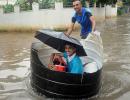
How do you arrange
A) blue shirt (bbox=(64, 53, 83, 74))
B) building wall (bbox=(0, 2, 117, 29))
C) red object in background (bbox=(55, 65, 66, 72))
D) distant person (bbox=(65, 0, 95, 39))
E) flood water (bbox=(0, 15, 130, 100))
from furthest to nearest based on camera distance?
building wall (bbox=(0, 2, 117, 29))
distant person (bbox=(65, 0, 95, 39))
flood water (bbox=(0, 15, 130, 100))
red object in background (bbox=(55, 65, 66, 72))
blue shirt (bbox=(64, 53, 83, 74))

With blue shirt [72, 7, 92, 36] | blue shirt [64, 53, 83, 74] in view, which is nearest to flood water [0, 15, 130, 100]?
blue shirt [64, 53, 83, 74]

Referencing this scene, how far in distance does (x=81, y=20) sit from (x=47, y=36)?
213cm

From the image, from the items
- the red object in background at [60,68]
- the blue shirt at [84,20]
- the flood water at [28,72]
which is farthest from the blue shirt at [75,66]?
the blue shirt at [84,20]

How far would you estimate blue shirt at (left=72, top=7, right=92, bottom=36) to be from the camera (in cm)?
913

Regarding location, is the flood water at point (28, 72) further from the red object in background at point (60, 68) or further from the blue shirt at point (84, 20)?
the blue shirt at point (84, 20)

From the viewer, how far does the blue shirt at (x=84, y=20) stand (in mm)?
9133

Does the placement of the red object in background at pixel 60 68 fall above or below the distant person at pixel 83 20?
below

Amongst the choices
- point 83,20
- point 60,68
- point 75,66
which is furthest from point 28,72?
point 75,66

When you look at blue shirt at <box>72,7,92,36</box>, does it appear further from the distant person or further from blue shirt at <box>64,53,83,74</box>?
blue shirt at <box>64,53,83,74</box>

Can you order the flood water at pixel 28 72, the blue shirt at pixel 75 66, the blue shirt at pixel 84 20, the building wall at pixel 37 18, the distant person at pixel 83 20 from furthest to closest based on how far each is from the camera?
the building wall at pixel 37 18 → the blue shirt at pixel 84 20 → the distant person at pixel 83 20 → the flood water at pixel 28 72 → the blue shirt at pixel 75 66

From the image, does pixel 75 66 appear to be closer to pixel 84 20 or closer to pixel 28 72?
pixel 84 20

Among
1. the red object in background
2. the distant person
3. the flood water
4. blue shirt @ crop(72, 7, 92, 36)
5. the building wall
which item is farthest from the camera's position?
the building wall

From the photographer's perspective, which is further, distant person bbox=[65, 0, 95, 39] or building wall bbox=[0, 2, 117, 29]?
building wall bbox=[0, 2, 117, 29]

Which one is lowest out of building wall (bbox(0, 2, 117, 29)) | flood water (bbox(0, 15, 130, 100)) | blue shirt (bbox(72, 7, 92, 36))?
flood water (bbox(0, 15, 130, 100))
